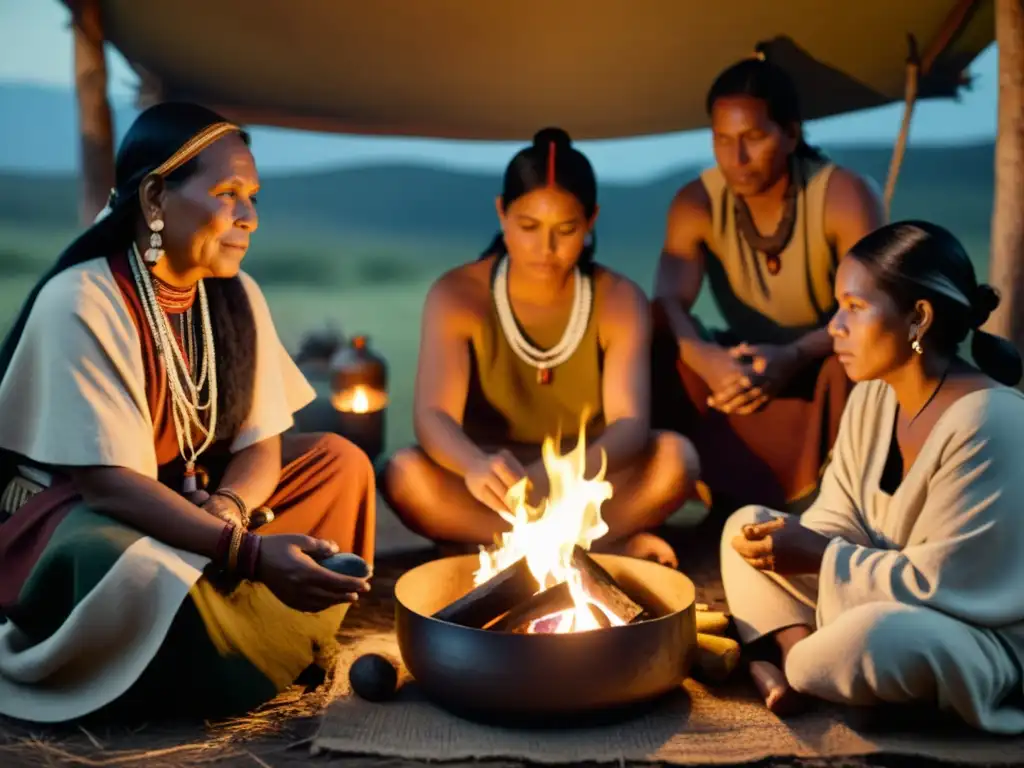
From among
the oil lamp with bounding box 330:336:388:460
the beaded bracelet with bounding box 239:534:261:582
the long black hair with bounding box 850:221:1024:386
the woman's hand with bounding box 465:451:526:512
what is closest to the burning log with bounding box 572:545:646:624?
the woman's hand with bounding box 465:451:526:512

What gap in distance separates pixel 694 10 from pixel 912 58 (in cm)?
105

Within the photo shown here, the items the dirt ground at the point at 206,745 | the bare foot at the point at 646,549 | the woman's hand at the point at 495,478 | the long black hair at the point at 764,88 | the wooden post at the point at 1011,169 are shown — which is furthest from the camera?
the wooden post at the point at 1011,169

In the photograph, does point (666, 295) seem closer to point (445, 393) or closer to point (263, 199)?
point (445, 393)

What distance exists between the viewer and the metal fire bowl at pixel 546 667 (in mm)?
2650

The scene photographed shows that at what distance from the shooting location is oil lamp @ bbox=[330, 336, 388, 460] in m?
5.18

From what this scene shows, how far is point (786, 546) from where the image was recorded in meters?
2.89

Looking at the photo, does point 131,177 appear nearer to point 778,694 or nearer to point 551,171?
point 551,171

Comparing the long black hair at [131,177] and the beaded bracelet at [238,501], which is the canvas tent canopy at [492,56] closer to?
the long black hair at [131,177]

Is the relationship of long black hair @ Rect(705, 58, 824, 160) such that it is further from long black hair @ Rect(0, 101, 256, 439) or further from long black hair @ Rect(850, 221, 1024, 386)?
long black hair @ Rect(0, 101, 256, 439)

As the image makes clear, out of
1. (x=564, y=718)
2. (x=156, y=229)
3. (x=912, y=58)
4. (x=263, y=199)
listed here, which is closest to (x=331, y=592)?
(x=564, y=718)

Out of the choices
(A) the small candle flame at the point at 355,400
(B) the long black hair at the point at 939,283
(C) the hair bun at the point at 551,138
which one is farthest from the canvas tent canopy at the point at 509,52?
(B) the long black hair at the point at 939,283

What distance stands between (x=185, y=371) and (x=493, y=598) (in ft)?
3.37

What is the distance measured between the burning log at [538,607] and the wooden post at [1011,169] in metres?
2.52

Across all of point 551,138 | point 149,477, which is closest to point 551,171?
point 551,138
